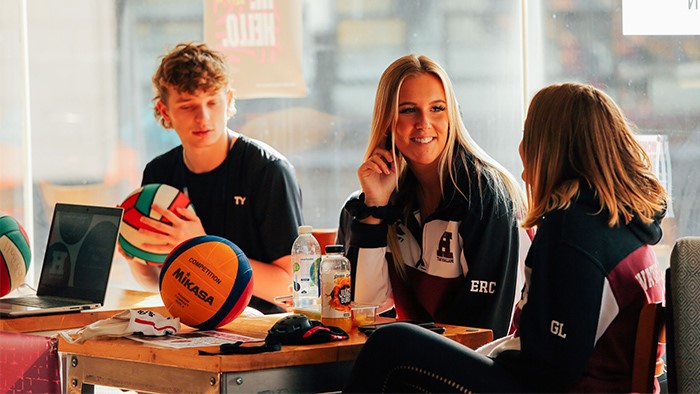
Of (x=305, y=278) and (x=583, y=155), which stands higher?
(x=583, y=155)

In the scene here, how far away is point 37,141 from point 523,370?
12.9ft

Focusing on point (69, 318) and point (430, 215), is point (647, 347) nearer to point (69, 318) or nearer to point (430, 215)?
point (430, 215)

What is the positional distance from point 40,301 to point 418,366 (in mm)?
1564

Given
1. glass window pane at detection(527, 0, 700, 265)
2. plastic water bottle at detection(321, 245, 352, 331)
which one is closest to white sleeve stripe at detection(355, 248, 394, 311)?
plastic water bottle at detection(321, 245, 352, 331)

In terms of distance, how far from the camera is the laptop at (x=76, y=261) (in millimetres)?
3287

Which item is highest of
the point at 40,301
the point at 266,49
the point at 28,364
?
the point at 266,49

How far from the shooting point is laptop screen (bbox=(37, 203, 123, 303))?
10.9ft

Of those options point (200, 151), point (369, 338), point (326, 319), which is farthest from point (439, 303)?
point (200, 151)

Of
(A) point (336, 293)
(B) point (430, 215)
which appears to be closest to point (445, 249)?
(B) point (430, 215)

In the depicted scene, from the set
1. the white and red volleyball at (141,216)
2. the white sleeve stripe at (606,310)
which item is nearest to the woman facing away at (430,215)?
the white sleeve stripe at (606,310)

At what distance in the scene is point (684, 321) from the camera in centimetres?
224

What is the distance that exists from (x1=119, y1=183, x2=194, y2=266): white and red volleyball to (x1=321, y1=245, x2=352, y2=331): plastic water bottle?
4.39 ft

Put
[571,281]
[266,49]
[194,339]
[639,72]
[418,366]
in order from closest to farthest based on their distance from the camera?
[571,281]
[418,366]
[194,339]
[639,72]
[266,49]

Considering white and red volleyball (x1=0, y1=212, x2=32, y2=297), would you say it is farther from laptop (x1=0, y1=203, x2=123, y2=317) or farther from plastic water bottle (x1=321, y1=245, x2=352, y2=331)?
plastic water bottle (x1=321, y1=245, x2=352, y2=331)
